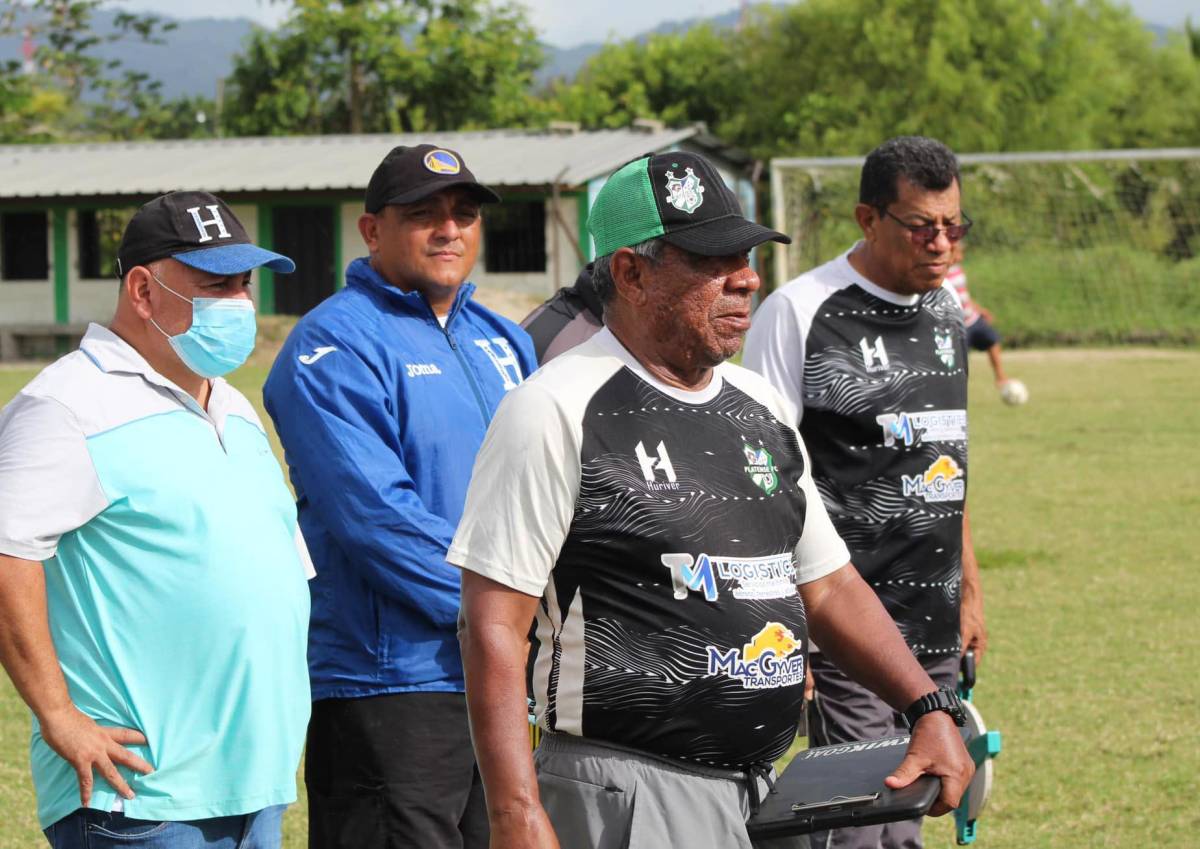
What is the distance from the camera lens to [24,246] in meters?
34.4

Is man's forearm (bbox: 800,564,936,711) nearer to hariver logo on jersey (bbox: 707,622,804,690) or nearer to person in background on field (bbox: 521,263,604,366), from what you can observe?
hariver logo on jersey (bbox: 707,622,804,690)

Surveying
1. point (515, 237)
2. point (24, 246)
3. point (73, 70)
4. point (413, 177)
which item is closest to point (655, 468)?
point (413, 177)

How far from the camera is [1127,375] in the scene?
24453 mm

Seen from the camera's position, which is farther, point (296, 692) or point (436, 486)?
point (436, 486)

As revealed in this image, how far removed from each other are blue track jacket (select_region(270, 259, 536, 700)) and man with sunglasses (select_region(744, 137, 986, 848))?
105cm

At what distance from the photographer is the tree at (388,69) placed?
43.2 meters

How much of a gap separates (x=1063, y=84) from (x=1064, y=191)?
13.0 m

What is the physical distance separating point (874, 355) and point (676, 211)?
6.00 ft

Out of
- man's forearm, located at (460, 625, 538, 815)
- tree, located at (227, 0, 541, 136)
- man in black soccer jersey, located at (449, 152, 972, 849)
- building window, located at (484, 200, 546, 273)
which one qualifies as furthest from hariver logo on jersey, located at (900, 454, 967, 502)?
tree, located at (227, 0, 541, 136)

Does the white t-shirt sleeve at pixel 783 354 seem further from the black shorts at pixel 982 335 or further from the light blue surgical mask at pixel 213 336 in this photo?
the black shorts at pixel 982 335

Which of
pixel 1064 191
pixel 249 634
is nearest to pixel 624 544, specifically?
pixel 249 634

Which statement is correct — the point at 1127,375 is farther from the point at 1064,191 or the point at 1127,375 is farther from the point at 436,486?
the point at 436,486

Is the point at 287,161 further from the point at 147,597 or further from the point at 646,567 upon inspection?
the point at 646,567

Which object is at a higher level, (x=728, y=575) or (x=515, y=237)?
(x=728, y=575)
